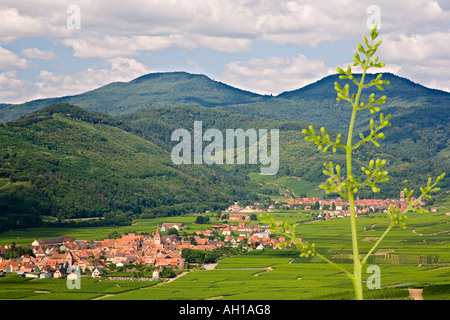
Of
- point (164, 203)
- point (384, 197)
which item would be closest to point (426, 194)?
point (164, 203)

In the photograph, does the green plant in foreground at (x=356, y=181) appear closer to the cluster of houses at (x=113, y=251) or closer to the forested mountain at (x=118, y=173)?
the cluster of houses at (x=113, y=251)

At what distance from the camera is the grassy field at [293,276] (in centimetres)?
3806

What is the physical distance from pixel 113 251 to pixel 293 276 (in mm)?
20239

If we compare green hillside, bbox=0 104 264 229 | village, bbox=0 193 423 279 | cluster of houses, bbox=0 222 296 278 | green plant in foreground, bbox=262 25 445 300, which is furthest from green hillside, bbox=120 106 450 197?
green plant in foreground, bbox=262 25 445 300

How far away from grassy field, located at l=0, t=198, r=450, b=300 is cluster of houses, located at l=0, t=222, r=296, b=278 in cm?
367

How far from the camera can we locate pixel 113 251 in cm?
6106

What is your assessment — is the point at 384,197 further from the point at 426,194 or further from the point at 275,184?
the point at 426,194

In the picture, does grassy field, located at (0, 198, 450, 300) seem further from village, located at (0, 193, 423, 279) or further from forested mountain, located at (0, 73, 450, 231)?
forested mountain, located at (0, 73, 450, 231)

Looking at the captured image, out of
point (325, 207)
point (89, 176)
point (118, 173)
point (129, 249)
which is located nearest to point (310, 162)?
point (325, 207)

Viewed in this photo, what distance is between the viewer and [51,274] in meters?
53.2

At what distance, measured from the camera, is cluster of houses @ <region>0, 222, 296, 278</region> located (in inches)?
2137
